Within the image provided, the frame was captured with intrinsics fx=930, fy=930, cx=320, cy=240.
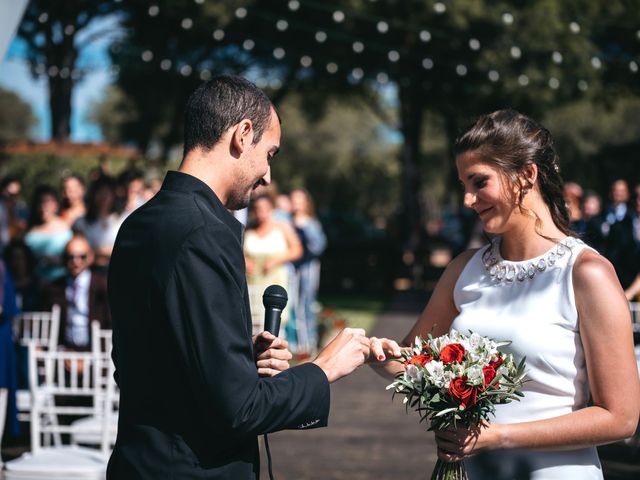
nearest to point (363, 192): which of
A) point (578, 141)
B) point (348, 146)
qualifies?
point (578, 141)

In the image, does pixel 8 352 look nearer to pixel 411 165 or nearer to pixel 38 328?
pixel 38 328

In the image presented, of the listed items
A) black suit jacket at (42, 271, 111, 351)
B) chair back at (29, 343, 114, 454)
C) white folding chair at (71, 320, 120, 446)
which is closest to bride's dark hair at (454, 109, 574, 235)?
chair back at (29, 343, 114, 454)

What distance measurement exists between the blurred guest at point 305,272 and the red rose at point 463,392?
10.2 meters

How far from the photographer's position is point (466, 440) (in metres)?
2.77

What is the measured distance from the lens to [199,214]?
2.39 metres

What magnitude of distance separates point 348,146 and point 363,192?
94.7 ft

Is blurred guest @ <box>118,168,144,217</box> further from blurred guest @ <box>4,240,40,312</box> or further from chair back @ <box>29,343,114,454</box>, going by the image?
Result: chair back @ <box>29,343,114,454</box>

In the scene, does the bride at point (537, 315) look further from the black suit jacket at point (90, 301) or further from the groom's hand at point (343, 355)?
the black suit jacket at point (90, 301)

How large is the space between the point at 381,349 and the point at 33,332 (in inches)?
228

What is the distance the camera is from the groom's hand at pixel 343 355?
264 cm

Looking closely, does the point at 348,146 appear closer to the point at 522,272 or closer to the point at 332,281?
the point at 332,281

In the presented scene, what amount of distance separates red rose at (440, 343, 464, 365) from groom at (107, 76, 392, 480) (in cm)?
39

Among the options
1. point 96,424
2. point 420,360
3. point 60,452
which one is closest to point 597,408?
point 420,360

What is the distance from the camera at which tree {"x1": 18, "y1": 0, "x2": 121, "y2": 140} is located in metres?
26.5
